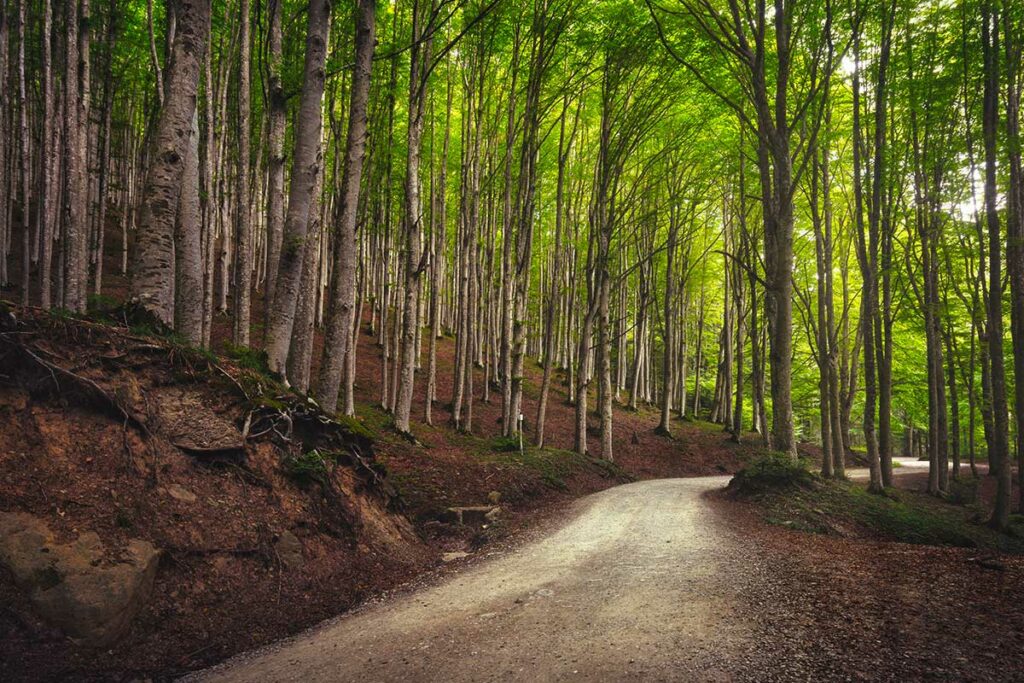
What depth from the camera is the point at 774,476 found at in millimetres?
9812

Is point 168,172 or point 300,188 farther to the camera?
point 300,188

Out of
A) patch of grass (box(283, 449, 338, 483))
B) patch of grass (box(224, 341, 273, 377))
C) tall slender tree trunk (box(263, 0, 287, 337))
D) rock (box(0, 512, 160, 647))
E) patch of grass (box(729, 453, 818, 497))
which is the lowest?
patch of grass (box(729, 453, 818, 497))

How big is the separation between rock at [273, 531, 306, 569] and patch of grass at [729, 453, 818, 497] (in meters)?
8.62

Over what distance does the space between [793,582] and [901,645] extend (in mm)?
1608

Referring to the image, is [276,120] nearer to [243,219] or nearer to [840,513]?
[243,219]

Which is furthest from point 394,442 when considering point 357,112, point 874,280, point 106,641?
point 874,280

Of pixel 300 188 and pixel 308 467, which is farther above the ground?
pixel 300 188

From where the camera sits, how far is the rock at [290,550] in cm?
476

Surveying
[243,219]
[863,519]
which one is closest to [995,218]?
[863,519]

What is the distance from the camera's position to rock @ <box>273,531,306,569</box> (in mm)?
4758

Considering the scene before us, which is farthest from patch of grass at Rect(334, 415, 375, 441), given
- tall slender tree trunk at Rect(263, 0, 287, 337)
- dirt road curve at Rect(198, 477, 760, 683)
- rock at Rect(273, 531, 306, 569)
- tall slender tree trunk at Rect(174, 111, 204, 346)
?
dirt road curve at Rect(198, 477, 760, 683)

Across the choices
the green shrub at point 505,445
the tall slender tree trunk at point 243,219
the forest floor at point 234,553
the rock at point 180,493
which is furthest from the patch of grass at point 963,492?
the tall slender tree trunk at point 243,219

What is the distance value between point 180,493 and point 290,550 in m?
1.15

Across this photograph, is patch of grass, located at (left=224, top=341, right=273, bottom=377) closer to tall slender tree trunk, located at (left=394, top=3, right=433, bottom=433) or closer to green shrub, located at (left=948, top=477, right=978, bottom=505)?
tall slender tree trunk, located at (left=394, top=3, right=433, bottom=433)
